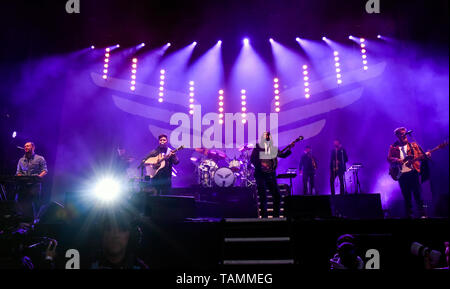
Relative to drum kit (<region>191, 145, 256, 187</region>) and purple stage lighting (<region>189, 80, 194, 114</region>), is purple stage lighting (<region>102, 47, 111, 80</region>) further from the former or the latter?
drum kit (<region>191, 145, 256, 187</region>)

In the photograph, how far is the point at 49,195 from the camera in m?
10.1

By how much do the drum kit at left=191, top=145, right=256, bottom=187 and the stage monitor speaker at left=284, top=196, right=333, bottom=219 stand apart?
4.01m

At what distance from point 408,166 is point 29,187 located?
8.36m

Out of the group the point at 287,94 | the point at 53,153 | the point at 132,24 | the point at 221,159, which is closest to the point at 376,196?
the point at 221,159

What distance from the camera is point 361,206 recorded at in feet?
24.9

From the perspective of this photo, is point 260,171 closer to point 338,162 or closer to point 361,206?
point 361,206

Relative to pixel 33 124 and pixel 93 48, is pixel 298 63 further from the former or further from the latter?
pixel 33 124

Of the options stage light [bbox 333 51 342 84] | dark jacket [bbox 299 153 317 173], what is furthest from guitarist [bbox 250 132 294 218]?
stage light [bbox 333 51 342 84]

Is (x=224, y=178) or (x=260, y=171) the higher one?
(x=260, y=171)

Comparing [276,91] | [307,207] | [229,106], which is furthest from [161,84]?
[307,207]

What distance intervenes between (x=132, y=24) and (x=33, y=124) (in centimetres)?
443

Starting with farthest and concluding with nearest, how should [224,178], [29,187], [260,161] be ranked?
[224,178] → [260,161] → [29,187]

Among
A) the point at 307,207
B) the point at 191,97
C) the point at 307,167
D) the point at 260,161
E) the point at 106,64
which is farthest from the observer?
the point at 191,97

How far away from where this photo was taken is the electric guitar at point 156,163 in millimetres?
7841
